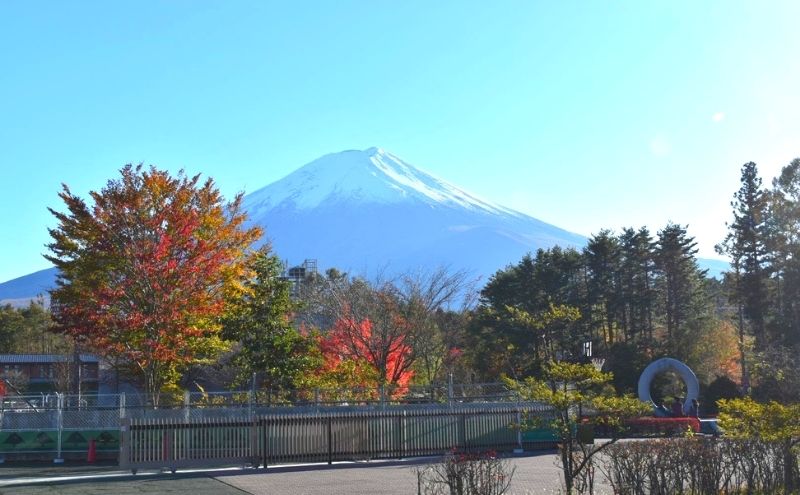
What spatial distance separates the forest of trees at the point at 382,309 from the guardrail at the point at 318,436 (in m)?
2.72

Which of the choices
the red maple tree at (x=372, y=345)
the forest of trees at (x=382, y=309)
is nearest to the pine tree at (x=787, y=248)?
the forest of trees at (x=382, y=309)

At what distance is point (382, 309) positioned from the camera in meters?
34.9

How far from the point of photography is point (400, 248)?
191875mm

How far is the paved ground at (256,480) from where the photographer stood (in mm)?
14023

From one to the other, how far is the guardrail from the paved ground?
38 centimetres

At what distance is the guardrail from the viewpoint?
17.4m

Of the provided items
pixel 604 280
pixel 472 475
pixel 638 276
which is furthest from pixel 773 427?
pixel 638 276

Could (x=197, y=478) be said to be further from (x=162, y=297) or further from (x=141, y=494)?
(x=162, y=297)

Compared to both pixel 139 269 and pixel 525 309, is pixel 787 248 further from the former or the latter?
pixel 139 269

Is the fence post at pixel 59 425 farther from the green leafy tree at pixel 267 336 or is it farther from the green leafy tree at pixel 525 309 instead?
the green leafy tree at pixel 525 309

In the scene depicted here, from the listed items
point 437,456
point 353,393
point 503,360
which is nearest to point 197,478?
point 437,456

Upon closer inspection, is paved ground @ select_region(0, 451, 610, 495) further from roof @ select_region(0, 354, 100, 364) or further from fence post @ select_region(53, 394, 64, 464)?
roof @ select_region(0, 354, 100, 364)

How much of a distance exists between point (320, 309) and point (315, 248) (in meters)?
150

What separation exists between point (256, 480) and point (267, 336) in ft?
44.5
